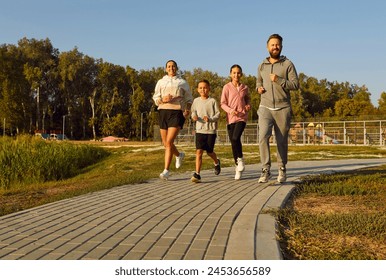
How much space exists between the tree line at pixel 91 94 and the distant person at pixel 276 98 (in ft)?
177

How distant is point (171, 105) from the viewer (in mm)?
6773

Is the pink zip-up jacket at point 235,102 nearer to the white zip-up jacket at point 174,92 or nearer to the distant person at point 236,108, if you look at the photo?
the distant person at point 236,108

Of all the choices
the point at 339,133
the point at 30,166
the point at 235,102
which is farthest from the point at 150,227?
the point at 339,133

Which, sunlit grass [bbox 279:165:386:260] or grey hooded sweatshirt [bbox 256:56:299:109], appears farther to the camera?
grey hooded sweatshirt [bbox 256:56:299:109]

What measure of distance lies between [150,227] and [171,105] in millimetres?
3687

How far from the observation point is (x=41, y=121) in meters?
67.6

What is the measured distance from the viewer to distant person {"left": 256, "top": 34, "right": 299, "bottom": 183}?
5840 mm

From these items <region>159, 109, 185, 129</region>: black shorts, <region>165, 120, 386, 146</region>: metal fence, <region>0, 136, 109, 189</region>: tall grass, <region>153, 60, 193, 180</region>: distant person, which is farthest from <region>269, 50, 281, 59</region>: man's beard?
<region>165, 120, 386, 146</region>: metal fence

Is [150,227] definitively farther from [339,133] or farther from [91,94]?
[91,94]

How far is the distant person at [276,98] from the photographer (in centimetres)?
584

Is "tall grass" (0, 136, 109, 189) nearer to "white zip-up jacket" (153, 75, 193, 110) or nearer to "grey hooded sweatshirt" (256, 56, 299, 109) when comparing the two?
"white zip-up jacket" (153, 75, 193, 110)

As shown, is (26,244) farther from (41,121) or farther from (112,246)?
(41,121)

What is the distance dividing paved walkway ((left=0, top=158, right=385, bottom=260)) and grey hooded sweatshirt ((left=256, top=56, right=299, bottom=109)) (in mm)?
1380

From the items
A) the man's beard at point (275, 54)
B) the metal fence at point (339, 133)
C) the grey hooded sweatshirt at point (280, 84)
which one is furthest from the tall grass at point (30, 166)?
the metal fence at point (339, 133)
